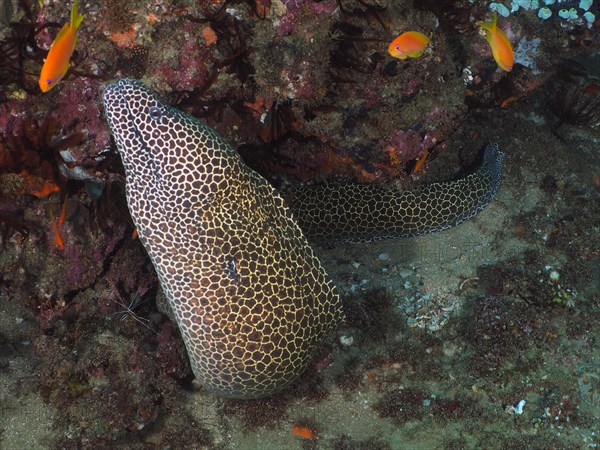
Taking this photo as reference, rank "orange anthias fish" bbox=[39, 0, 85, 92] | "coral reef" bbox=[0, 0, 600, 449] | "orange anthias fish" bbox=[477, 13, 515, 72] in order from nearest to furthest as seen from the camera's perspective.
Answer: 1. "orange anthias fish" bbox=[39, 0, 85, 92]
2. "coral reef" bbox=[0, 0, 600, 449]
3. "orange anthias fish" bbox=[477, 13, 515, 72]


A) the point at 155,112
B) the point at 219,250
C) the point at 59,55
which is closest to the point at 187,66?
the point at 155,112

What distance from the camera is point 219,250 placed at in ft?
14.4

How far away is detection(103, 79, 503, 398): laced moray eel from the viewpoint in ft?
13.7

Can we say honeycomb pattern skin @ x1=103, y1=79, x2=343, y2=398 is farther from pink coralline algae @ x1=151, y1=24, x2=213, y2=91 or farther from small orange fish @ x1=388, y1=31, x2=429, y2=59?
small orange fish @ x1=388, y1=31, x2=429, y2=59

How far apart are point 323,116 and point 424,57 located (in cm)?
122

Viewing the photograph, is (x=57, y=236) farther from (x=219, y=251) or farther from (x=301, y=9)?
(x=301, y=9)

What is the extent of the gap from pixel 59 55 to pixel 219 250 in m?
2.03

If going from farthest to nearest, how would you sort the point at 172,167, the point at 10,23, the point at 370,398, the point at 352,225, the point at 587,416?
the point at 352,225
the point at 370,398
the point at 587,416
the point at 10,23
the point at 172,167

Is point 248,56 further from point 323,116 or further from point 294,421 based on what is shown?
point 294,421

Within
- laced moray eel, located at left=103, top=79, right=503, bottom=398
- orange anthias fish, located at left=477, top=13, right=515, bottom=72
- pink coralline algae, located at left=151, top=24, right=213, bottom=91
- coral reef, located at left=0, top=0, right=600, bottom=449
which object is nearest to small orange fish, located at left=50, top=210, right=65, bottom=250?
coral reef, located at left=0, top=0, right=600, bottom=449

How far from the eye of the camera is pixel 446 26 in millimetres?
5547

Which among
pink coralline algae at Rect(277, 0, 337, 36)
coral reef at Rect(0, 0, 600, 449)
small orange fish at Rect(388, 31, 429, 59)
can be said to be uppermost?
pink coralline algae at Rect(277, 0, 337, 36)

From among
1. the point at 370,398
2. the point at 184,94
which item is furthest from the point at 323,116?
the point at 370,398

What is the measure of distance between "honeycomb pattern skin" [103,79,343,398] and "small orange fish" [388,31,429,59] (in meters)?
1.68
